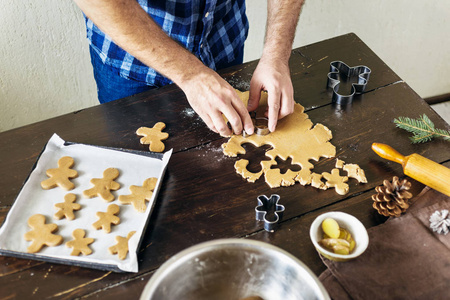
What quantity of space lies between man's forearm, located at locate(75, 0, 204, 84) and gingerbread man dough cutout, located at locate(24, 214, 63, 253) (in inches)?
23.2

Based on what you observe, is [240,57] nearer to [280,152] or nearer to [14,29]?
[280,152]

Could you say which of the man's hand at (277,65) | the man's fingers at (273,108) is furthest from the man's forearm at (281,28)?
the man's fingers at (273,108)

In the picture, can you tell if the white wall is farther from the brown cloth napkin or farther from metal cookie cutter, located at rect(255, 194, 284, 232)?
the brown cloth napkin

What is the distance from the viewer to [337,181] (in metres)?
1.15

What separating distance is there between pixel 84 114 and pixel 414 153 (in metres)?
1.04

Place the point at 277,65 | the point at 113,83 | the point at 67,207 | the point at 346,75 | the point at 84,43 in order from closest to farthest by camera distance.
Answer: the point at 67,207 < the point at 277,65 < the point at 346,75 < the point at 113,83 < the point at 84,43

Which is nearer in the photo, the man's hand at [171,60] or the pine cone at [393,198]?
the pine cone at [393,198]

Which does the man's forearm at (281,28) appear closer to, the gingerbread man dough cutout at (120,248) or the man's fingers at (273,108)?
the man's fingers at (273,108)

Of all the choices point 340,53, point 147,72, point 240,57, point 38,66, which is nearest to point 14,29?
Result: point 38,66

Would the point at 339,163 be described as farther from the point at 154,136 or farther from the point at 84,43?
the point at 84,43

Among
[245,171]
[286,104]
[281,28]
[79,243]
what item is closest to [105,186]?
[79,243]

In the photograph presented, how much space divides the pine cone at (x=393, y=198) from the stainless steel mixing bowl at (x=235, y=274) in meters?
0.42

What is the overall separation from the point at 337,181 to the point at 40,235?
787 mm

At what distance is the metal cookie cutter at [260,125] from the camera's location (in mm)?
1293
